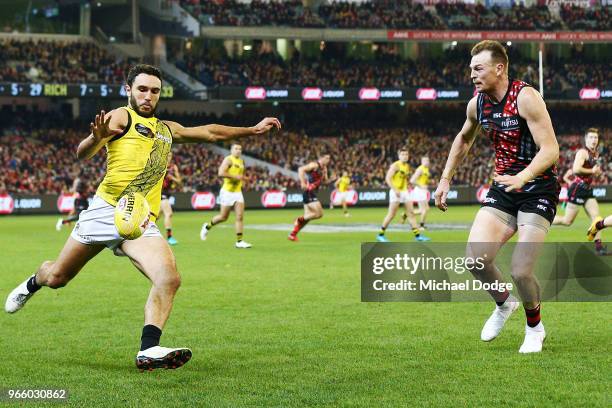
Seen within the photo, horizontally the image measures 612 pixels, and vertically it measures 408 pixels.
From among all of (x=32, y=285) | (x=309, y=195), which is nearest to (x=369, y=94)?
(x=309, y=195)

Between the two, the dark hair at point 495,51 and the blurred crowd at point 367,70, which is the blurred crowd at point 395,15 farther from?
the dark hair at point 495,51

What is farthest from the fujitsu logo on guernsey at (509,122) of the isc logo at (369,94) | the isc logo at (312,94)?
the isc logo at (369,94)

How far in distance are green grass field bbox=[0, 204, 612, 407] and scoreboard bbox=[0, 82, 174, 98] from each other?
37.7 meters

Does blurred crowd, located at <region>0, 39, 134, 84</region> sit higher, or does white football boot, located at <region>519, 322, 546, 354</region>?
blurred crowd, located at <region>0, 39, 134, 84</region>

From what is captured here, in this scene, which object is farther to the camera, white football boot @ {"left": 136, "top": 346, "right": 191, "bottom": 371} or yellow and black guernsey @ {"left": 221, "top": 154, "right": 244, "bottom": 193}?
yellow and black guernsey @ {"left": 221, "top": 154, "right": 244, "bottom": 193}

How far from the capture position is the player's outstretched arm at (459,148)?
8.92 m

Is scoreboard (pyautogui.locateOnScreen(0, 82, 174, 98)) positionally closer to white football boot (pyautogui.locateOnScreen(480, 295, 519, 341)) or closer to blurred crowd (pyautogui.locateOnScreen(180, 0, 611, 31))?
blurred crowd (pyautogui.locateOnScreen(180, 0, 611, 31))

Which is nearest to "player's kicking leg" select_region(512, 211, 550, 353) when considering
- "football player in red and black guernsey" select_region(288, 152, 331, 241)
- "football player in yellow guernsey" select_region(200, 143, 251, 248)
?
"football player in yellow guernsey" select_region(200, 143, 251, 248)

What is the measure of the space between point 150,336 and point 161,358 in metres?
0.26

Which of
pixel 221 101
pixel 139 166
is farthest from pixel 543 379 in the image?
pixel 221 101

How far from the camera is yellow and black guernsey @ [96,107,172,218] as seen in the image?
8094 mm

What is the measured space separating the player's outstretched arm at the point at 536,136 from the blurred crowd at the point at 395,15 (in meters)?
53.5

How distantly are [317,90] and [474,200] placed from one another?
528 inches

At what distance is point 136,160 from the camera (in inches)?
319
